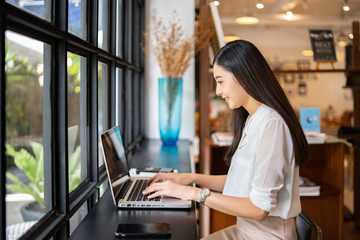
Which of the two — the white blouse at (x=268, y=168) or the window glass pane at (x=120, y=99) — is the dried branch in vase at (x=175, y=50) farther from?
the white blouse at (x=268, y=168)

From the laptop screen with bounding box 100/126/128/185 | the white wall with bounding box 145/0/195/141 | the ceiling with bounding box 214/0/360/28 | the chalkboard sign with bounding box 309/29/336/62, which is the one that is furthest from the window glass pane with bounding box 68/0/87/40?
the ceiling with bounding box 214/0/360/28

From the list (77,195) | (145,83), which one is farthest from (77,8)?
(145,83)

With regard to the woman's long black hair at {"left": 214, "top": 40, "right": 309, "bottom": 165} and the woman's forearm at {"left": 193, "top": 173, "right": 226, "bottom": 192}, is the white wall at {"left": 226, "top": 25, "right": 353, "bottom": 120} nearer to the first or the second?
the woman's forearm at {"left": 193, "top": 173, "right": 226, "bottom": 192}

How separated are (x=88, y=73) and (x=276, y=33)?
8.54 m

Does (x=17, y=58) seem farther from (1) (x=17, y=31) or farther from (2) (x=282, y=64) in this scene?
(2) (x=282, y=64)

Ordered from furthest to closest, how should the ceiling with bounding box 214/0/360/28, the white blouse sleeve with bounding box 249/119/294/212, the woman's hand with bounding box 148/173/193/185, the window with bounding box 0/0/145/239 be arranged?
the ceiling with bounding box 214/0/360/28 → the woman's hand with bounding box 148/173/193/185 → the white blouse sleeve with bounding box 249/119/294/212 → the window with bounding box 0/0/145/239

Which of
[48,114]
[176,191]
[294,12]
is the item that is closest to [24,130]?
[48,114]

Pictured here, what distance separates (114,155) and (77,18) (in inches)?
24.3

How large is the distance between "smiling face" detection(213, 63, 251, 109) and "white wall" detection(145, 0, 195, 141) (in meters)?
2.25

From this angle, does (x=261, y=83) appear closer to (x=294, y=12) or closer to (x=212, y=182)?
(x=212, y=182)

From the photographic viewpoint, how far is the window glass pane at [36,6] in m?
1.06

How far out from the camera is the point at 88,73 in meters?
1.80

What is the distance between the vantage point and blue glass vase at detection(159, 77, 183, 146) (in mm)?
3352

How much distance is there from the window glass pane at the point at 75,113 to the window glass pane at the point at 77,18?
105 mm
